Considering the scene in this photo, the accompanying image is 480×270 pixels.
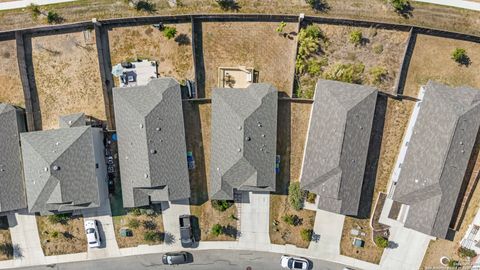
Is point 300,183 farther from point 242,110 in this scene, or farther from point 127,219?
point 127,219

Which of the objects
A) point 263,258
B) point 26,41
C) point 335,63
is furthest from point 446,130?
point 26,41

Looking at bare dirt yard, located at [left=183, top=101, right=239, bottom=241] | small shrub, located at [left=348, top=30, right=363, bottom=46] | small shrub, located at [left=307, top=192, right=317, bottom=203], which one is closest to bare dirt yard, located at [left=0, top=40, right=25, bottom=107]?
bare dirt yard, located at [left=183, top=101, right=239, bottom=241]

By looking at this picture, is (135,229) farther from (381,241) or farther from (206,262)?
(381,241)

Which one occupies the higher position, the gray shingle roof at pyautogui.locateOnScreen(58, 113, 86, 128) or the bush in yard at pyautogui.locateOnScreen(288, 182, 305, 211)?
the gray shingle roof at pyautogui.locateOnScreen(58, 113, 86, 128)

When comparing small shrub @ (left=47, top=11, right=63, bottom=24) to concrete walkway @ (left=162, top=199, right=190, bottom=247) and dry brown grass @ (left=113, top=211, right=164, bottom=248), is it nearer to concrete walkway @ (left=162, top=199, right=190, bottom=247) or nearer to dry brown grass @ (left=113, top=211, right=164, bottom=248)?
dry brown grass @ (left=113, top=211, right=164, bottom=248)

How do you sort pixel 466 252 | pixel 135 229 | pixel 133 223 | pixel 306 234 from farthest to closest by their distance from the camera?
pixel 135 229, pixel 133 223, pixel 306 234, pixel 466 252

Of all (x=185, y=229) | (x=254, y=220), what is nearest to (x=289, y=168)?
(x=254, y=220)

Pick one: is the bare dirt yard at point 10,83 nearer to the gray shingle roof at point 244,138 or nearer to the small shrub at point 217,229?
the gray shingle roof at point 244,138
